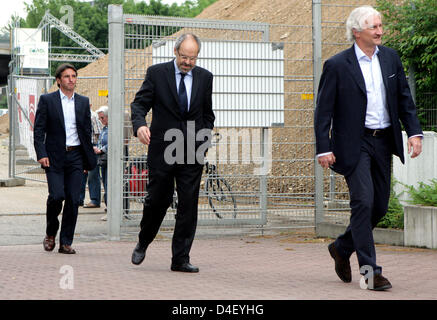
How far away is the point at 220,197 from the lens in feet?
32.7

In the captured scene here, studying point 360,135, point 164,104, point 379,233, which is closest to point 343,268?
point 360,135

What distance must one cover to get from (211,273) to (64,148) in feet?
8.06

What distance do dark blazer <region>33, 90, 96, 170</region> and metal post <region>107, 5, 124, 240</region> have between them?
0.97m

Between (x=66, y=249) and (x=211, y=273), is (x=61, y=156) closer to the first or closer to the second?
(x=66, y=249)

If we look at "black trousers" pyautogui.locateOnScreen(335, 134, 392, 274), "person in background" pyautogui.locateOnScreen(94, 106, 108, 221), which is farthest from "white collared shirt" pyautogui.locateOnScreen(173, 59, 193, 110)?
"person in background" pyautogui.locateOnScreen(94, 106, 108, 221)

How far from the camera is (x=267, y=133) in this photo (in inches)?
402

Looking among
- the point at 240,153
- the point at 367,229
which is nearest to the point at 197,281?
the point at 367,229

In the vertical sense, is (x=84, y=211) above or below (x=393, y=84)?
below

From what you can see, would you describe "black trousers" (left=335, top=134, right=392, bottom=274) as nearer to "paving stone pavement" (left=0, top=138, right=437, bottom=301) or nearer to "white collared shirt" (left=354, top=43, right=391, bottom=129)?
"white collared shirt" (left=354, top=43, right=391, bottom=129)

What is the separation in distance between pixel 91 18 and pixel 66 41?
3.91 metres

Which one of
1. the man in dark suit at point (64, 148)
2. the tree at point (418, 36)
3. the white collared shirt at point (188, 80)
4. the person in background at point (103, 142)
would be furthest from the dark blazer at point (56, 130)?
the tree at point (418, 36)

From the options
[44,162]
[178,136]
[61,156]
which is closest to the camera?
[178,136]

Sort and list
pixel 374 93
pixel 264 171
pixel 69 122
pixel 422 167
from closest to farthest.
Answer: pixel 374 93 → pixel 69 122 → pixel 422 167 → pixel 264 171
